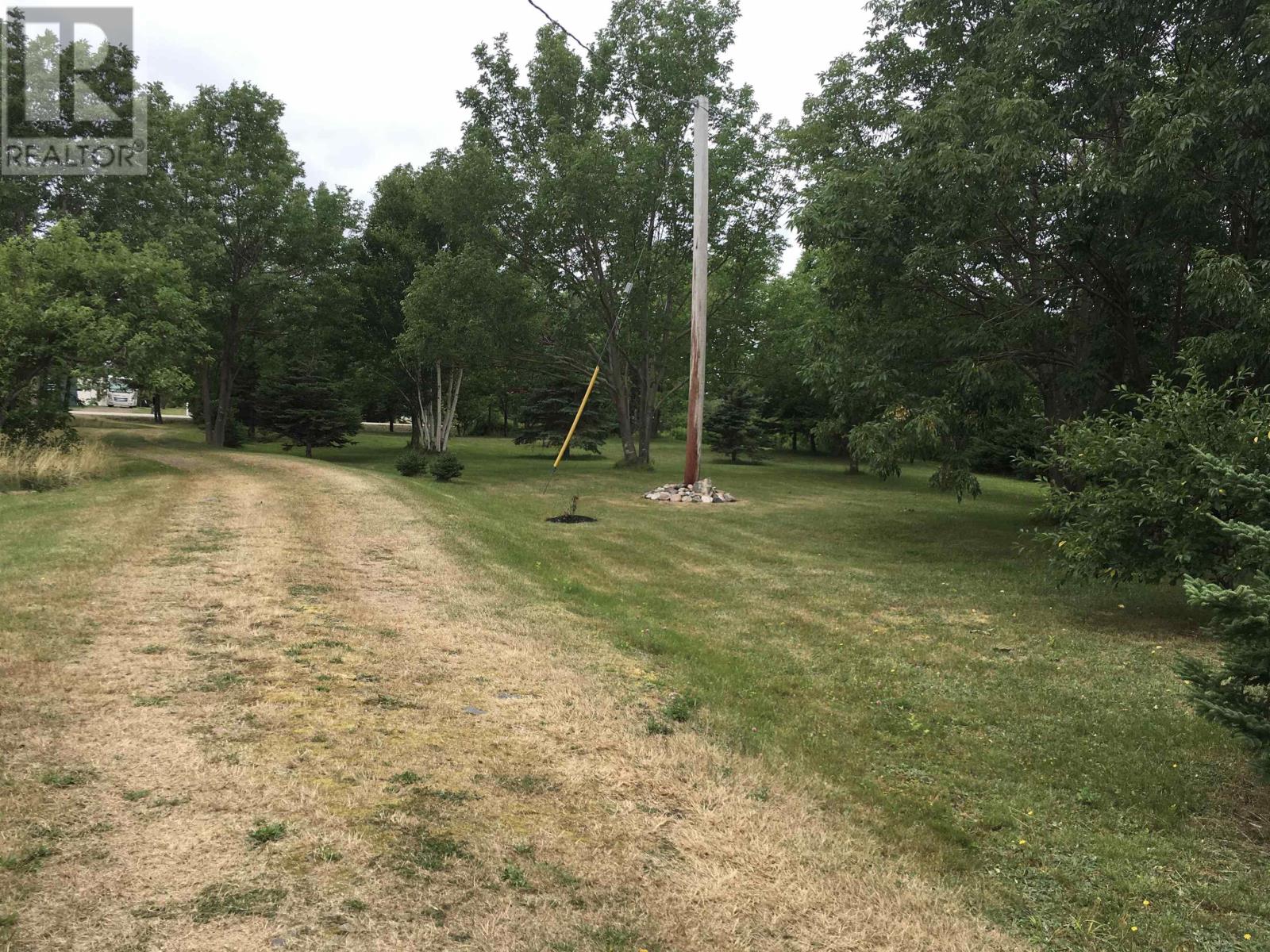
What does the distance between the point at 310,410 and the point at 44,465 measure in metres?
17.8

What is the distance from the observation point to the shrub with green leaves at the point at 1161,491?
757 centimetres

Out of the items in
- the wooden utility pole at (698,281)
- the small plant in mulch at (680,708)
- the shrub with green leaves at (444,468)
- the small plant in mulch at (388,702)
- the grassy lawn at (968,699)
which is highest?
the wooden utility pole at (698,281)

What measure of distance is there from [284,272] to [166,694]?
31675 mm

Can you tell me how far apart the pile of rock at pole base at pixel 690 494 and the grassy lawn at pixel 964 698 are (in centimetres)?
533

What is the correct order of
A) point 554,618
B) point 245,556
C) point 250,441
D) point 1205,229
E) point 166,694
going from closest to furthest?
point 166,694, point 554,618, point 245,556, point 1205,229, point 250,441

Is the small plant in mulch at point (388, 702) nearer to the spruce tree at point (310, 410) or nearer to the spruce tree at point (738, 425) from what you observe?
the spruce tree at point (310, 410)

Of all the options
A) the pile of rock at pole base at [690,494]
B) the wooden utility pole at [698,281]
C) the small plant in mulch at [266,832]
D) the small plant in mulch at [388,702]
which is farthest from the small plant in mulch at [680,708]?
the wooden utility pole at [698,281]

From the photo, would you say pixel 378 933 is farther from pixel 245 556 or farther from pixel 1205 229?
pixel 1205 229

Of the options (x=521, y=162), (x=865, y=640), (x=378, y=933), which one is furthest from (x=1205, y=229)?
(x=521, y=162)

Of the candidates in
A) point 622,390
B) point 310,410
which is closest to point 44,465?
point 310,410

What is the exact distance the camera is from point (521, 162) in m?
28.2

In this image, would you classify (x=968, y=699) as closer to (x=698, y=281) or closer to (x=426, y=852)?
(x=426, y=852)

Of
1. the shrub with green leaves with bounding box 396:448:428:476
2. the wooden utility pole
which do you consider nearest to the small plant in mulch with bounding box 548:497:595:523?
the wooden utility pole

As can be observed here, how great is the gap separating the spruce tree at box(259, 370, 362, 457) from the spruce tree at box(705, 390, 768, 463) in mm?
17724
